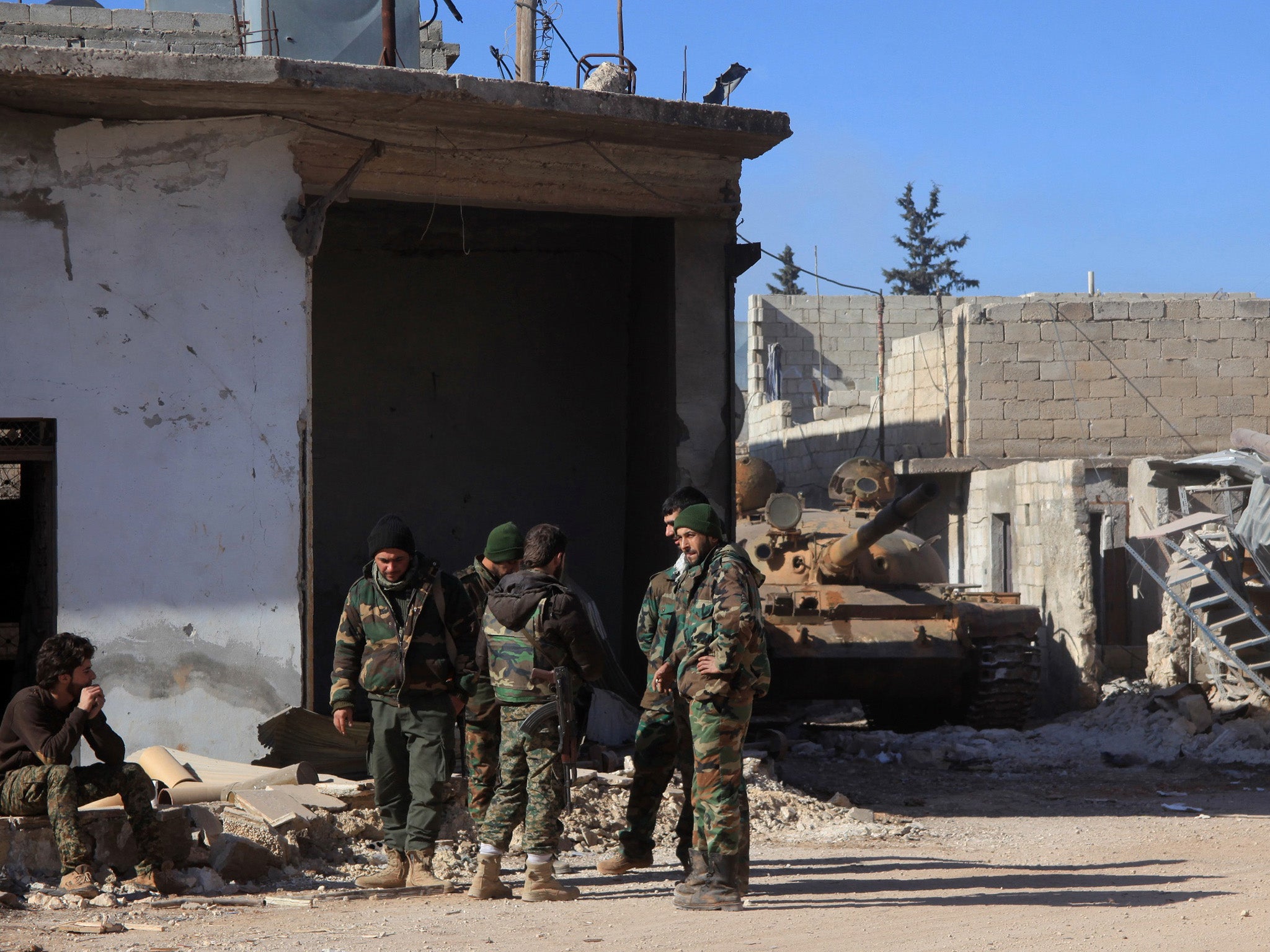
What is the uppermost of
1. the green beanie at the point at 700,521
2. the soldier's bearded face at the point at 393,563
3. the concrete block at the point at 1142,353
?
the concrete block at the point at 1142,353

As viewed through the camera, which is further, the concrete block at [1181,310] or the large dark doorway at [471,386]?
the concrete block at [1181,310]

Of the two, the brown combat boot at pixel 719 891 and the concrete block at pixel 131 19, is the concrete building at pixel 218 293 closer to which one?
the brown combat boot at pixel 719 891

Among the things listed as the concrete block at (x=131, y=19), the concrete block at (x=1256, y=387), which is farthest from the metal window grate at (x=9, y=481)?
the concrete block at (x=1256, y=387)

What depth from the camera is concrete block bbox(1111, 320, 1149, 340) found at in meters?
18.4

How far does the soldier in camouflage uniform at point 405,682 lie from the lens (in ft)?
19.6

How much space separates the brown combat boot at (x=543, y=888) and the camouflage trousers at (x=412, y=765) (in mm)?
466

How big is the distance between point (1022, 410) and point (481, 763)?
13399mm

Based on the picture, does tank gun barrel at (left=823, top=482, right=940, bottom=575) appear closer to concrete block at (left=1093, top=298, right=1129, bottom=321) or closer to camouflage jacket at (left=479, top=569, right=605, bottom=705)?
camouflage jacket at (left=479, top=569, right=605, bottom=705)

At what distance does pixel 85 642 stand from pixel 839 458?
16.4m

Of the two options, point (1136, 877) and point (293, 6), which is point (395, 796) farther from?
point (293, 6)

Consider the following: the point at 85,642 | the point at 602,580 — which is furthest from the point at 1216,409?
the point at 85,642

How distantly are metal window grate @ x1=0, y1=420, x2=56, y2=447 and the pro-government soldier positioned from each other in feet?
12.6

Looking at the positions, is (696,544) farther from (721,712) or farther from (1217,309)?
(1217,309)

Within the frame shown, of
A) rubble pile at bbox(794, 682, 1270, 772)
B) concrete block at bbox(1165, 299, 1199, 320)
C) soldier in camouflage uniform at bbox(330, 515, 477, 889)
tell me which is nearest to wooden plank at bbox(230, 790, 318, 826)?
soldier in camouflage uniform at bbox(330, 515, 477, 889)
